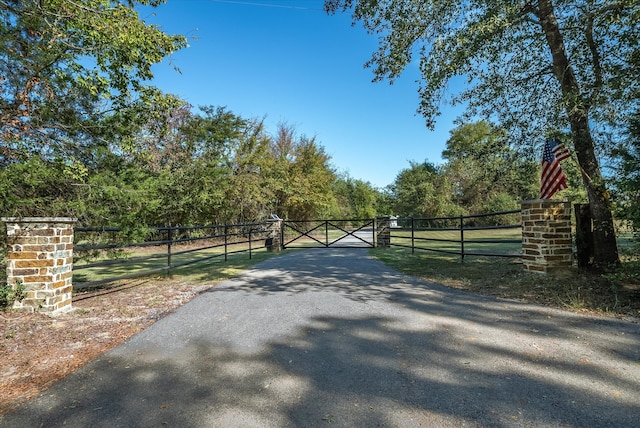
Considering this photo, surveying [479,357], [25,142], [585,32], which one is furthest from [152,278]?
[585,32]

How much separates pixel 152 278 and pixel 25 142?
11.6 feet

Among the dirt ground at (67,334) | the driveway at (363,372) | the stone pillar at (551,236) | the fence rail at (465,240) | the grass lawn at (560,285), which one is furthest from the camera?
the fence rail at (465,240)

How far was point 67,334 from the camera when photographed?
11.7 ft

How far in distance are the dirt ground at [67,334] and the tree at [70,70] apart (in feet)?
6.97

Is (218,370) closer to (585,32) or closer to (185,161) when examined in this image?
(585,32)

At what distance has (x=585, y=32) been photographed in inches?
213

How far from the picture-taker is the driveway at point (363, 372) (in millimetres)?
2020

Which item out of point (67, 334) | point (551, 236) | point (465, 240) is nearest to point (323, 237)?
point (465, 240)

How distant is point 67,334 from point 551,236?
21.3ft

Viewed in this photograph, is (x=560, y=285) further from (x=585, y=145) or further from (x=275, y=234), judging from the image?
(x=275, y=234)

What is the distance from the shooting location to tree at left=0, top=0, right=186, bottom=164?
4055mm

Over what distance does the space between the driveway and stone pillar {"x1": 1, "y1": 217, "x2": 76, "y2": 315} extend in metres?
1.43

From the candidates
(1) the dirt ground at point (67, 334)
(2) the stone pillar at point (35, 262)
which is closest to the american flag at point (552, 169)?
(1) the dirt ground at point (67, 334)

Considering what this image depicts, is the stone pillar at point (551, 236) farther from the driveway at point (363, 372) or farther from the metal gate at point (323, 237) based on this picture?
the metal gate at point (323, 237)
